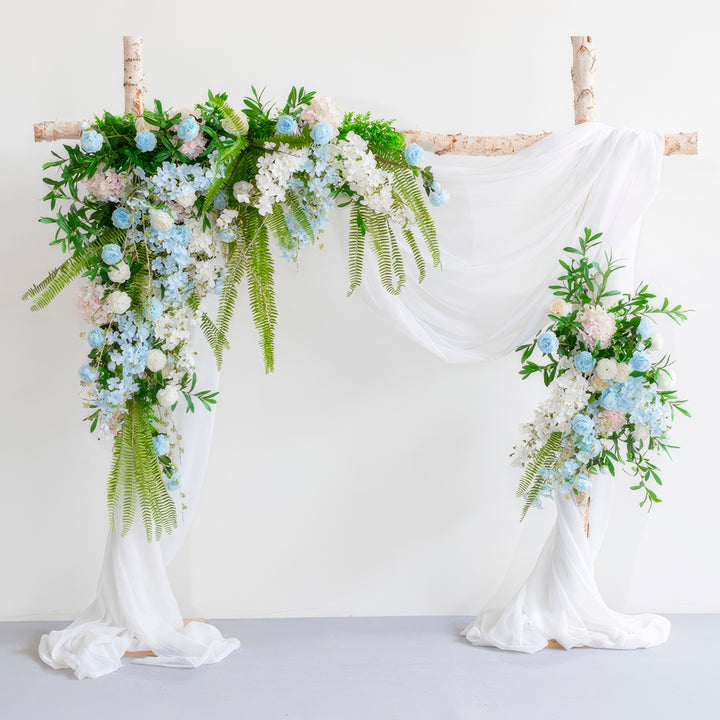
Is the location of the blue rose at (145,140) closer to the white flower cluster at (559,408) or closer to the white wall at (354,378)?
the white wall at (354,378)

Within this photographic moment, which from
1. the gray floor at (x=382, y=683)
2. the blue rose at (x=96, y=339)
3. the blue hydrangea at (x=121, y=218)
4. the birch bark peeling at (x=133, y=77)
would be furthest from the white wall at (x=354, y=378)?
the blue hydrangea at (x=121, y=218)

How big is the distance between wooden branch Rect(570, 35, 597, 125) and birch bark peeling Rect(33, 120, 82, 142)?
193cm

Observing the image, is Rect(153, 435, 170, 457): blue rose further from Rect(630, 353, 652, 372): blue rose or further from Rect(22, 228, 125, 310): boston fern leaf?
Rect(630, 353, 652, 372): blue rose

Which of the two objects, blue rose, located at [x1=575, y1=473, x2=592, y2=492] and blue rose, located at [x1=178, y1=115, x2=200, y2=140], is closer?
blue rose, located at [x1=178, y1=115, x2=200, y2=140]

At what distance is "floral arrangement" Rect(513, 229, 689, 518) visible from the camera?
2979mm

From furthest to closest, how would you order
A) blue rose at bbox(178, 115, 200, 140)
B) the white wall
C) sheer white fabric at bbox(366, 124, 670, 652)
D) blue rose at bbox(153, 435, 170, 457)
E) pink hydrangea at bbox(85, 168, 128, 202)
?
the white wall, sheer white fabric at bbox(366, 124, 670, 652), blue rose at bbox(153, 435, 170, 457), pink hydrangea at bbox(85, 168, 128, 202), blue rose at bbox(178, 115, 200, 140)

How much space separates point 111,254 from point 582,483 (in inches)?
75.7

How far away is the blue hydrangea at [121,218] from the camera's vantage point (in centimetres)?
286

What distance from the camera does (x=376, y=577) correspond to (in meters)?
3.59

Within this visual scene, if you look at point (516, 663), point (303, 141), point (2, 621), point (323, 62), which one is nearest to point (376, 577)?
point (516, 663)

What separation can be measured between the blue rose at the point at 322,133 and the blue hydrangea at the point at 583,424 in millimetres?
1366

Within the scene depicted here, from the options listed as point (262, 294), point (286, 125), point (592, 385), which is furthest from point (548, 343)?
point (286, 125)

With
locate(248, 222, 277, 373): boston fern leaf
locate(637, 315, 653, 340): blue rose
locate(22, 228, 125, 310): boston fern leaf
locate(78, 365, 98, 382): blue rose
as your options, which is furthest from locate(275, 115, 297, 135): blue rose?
locate(637, 315, 653, 340): blue rose

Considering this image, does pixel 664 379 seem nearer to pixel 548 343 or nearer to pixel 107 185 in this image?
pixel 548 343
